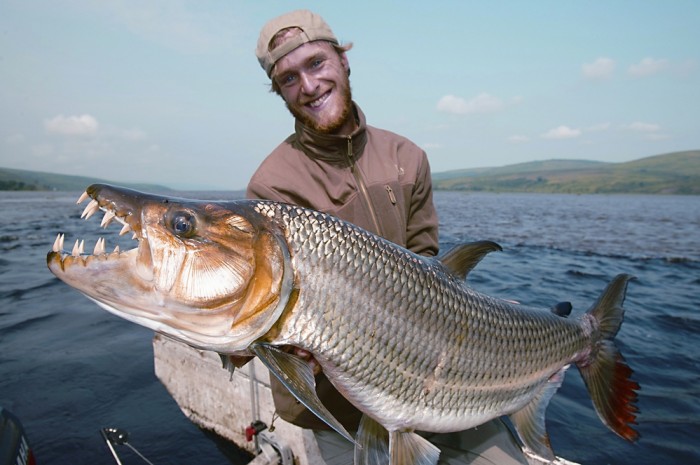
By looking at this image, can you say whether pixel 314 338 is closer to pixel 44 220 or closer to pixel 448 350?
pixel 448 350

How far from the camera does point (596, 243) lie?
20.8 m

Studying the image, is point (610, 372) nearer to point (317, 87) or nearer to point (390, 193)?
point (390, 193)

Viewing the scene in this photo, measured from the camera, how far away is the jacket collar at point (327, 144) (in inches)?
121

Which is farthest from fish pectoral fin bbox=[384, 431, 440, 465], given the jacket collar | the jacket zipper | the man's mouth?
the man's mouth

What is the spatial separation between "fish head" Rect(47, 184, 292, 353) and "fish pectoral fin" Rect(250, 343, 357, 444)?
0.10 meters

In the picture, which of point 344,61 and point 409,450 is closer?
point 409,450

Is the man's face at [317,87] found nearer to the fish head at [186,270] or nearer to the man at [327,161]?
the man at [327,161]

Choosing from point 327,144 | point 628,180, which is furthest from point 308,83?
point 628,180

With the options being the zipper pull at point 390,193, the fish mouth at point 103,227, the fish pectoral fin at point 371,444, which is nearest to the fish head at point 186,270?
the fish mouth at point 103,227

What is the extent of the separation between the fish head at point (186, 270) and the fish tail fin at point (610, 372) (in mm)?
2573

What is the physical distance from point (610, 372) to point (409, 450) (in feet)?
5.86

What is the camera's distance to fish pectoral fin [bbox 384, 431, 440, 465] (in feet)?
7.96

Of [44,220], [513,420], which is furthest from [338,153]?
[44,220]

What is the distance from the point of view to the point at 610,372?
3232 millimetres
